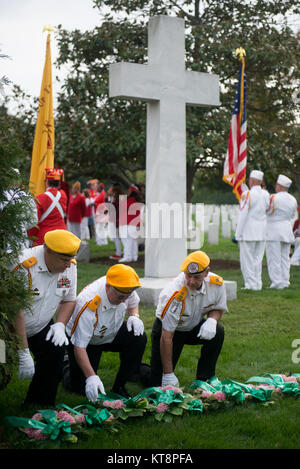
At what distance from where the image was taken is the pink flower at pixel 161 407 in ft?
14.8

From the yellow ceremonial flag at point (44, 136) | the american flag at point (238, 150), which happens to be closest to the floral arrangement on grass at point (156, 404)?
the yellow ceremonial flag at point (44, 136)

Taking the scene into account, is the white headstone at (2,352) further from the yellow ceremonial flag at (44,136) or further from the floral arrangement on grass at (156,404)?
the yellow ceremonial flag at (44,136)

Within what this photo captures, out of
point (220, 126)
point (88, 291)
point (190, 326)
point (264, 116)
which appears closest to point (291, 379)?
point (190, 326)

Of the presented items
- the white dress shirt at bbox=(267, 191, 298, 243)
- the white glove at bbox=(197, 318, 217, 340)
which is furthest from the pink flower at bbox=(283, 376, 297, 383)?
the white dress shirt at bbox=(267, 191, 298, 243)

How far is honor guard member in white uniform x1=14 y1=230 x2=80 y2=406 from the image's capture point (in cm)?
455

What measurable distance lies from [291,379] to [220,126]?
1005 cm

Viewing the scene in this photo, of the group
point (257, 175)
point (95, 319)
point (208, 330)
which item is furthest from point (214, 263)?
point (95, 319)

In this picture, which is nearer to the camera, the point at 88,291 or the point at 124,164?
the point at 88,291

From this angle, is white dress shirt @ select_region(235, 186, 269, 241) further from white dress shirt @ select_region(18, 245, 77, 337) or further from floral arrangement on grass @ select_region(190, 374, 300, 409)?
white dress shirt @ select_region(18, 245, 77, 337)

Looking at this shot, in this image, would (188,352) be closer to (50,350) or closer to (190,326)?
(190,326)

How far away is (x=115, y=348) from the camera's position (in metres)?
5.21

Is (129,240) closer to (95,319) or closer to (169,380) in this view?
(169,380)

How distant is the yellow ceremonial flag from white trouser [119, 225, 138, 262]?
514 centimetres

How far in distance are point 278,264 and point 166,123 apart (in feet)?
12.4
